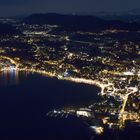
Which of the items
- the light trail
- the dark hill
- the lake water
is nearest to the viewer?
the lake water

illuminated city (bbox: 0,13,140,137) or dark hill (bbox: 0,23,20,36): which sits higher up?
illuminated city (bbox: 0,13,140,137)

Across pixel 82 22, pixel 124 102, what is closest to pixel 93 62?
pixel 124 102

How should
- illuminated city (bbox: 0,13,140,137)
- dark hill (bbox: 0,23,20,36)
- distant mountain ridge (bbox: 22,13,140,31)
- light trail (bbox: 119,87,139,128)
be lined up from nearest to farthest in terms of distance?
light trail (bbox: 119,87,139,128) → illuminated city (bbox: 0,13,140,137) → dark hill (bbox: 0,23,20,36) → distant mountain ridge (bbox: 22,13,140,31)

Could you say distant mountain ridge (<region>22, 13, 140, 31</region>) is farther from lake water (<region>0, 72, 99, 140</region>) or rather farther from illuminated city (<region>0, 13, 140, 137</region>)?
lake water (<region>0, 72, 99, 140</region>)

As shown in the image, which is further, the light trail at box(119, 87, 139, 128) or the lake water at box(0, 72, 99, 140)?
the light trail at box(119, 87, 139, 128)

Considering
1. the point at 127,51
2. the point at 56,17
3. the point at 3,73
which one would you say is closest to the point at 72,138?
the point at 3,73

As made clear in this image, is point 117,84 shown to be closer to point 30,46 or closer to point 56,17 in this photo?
point 30,46

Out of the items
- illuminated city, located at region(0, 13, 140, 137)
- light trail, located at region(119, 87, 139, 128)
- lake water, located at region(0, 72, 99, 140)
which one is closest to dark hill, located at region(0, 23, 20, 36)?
illuminated city, located at region(0, 13, 140, 137)
